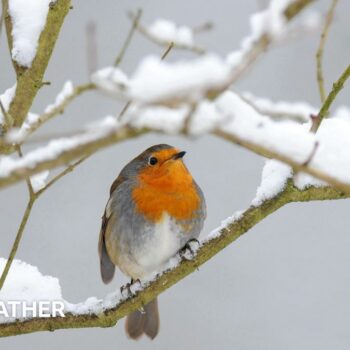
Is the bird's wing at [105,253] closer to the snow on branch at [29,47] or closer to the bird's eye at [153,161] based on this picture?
the bird's eye at [153,161]

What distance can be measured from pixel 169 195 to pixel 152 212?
0.12 metres

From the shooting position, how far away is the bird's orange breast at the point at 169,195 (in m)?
3.63

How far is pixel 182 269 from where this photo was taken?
9.22 ft

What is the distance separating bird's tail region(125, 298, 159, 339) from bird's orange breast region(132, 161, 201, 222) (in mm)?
858

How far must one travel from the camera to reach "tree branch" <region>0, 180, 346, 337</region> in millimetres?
2633

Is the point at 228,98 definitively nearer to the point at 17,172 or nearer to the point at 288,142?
the point at 288,142

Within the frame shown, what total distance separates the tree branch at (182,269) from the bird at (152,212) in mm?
646

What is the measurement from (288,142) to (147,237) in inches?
95.2

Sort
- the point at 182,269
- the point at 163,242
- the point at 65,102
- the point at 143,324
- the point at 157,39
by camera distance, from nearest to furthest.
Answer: the point at 65,102 → the point at 157,39 → the point at 182,269 → the point at 163,242 → the point at 143,324

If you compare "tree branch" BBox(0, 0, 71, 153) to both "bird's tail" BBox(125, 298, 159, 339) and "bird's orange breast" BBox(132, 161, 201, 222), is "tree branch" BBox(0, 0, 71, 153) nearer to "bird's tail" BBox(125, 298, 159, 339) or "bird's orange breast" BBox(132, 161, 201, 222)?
"bird's orange breast" BBox(132, 161, 201, 222)

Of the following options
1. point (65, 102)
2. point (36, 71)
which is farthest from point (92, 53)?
point (36, 71)

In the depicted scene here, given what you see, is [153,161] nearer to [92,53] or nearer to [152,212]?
[152,212]

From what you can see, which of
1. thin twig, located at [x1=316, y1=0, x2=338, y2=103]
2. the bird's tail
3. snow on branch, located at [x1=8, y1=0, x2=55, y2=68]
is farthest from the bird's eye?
thin twig, located at [x1=316, y1=0, x2=338, y2=103]

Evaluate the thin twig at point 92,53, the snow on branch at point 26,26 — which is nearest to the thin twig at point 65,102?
the thin twig at point 92,53
